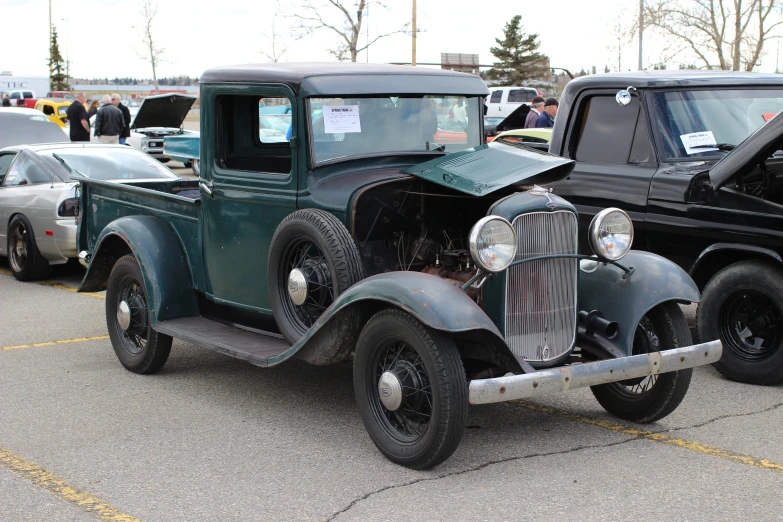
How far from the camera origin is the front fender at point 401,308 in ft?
13.5

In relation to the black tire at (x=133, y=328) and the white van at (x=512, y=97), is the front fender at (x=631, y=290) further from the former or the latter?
the white van at (x=512, y=97)

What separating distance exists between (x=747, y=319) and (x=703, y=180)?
3.16 feet

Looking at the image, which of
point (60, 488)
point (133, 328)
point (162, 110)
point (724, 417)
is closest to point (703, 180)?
point (724, 417)

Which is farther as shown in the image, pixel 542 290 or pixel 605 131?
pixel 605 131

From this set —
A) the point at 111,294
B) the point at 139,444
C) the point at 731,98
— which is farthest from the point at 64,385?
the point at 731,98

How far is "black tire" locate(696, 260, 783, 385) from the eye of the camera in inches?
227

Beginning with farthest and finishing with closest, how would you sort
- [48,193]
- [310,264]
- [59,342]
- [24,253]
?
[24,253] → [48,193] → [59,342] → [310,264]

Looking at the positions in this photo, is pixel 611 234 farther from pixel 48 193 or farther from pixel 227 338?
pixel 48 193

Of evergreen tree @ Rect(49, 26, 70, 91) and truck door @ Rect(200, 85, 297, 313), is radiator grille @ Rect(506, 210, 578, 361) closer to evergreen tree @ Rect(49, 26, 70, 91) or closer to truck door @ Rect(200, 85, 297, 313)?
truck door @ Rect(200, 85, 297, 313)

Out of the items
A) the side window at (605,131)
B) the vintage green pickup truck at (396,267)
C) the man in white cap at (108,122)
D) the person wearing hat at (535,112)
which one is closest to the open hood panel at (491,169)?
the vintage green pickup truck at (396,267)

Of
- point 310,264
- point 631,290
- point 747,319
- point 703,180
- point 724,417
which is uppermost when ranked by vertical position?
point 703,180

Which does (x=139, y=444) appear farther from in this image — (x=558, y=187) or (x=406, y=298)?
(x=558, y=187)

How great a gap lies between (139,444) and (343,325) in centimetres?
126

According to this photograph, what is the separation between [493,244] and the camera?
432cm
